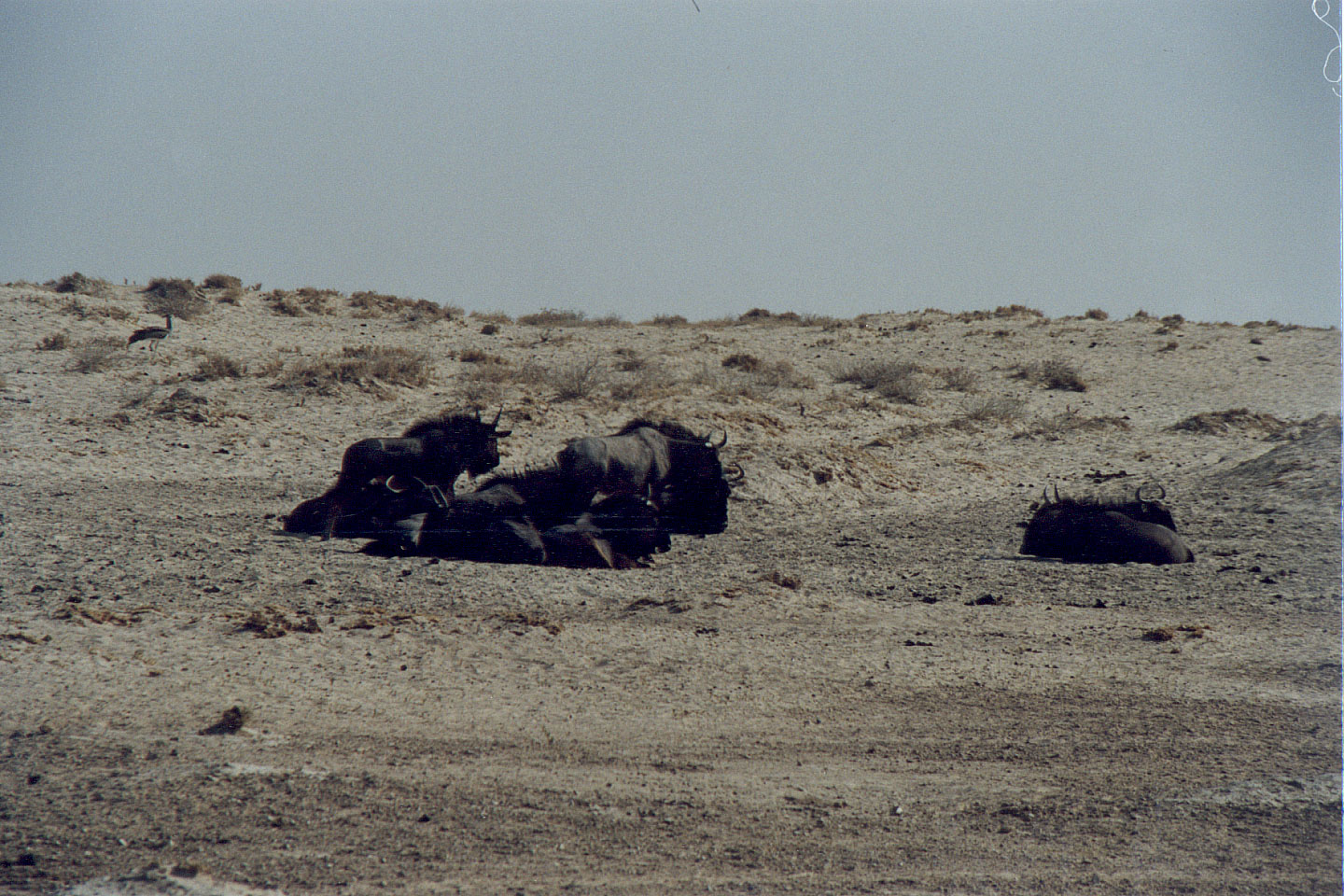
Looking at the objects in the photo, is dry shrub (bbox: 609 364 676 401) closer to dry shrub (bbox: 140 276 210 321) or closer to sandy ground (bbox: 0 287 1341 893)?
sandy ground (bbox: 0 287 1341 893)

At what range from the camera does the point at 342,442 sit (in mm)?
14047

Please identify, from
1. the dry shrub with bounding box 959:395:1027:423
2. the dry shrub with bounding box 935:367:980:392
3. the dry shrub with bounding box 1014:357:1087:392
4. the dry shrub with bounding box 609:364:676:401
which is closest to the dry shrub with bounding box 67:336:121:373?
the dry shrub with bounding box 609:364:676:401

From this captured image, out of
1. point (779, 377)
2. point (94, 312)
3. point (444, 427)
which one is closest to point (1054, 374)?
point (779, 377)

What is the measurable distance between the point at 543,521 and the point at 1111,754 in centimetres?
552

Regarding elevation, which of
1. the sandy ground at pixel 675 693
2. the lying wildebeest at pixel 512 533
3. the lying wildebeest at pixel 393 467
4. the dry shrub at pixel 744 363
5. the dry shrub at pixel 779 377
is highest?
the dry shrub at pixel 744 363

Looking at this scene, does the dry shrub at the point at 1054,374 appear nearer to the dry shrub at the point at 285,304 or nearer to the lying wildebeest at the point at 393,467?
the lying wildebeest at the point at 393,467

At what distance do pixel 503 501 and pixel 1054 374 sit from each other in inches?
645

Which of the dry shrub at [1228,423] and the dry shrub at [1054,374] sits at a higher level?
the dry shrub at [1054,374]

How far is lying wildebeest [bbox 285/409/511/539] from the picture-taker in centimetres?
930

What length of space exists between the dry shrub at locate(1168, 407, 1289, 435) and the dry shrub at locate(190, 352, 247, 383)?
16.5 meters

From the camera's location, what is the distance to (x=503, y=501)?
8961 millimetres

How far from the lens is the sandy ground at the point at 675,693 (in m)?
3.62

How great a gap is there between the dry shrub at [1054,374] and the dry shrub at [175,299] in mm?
18522

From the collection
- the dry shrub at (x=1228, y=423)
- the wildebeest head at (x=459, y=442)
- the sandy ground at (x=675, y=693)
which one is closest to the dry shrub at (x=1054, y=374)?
the dry shrub at (x=1228, y=423)
